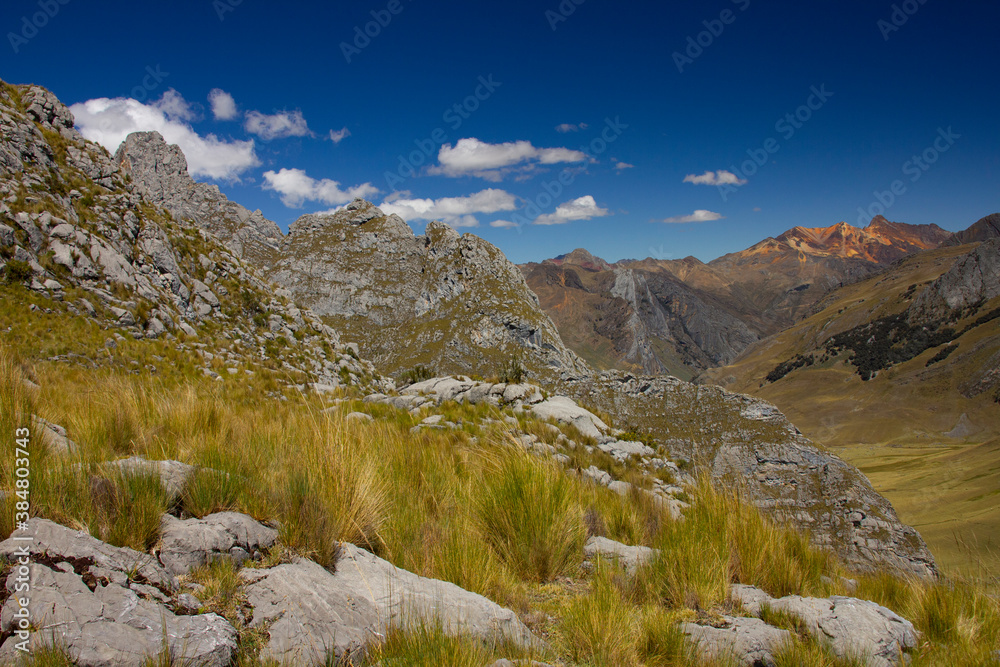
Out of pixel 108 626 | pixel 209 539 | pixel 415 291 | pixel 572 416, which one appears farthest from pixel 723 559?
pixel 415 291

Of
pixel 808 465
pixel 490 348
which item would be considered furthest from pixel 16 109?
pixel 490 348

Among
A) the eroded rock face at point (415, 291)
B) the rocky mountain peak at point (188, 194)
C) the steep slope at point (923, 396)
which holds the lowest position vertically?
the steep slope at point (923, 396)

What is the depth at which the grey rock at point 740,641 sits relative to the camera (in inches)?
117

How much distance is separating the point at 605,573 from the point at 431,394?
10276mm

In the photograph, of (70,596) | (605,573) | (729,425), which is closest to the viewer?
(70,596)

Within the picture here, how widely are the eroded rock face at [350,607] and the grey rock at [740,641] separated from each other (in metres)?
1.27

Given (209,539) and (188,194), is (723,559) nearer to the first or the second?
(209,539)

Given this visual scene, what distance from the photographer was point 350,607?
263 cm

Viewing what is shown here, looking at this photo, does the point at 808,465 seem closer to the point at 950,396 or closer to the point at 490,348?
the point at 490,348

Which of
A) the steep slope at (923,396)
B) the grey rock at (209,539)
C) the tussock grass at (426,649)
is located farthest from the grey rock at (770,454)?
the steep slope at (923,396)

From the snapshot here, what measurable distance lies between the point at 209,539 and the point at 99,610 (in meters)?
0.76

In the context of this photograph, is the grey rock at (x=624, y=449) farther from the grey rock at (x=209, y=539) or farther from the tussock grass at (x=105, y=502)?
the tussock grass at (x=105, y=502)

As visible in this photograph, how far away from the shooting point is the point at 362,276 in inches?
6122

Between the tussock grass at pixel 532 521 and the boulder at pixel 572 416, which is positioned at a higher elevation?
the boulder at pixel 572 416
